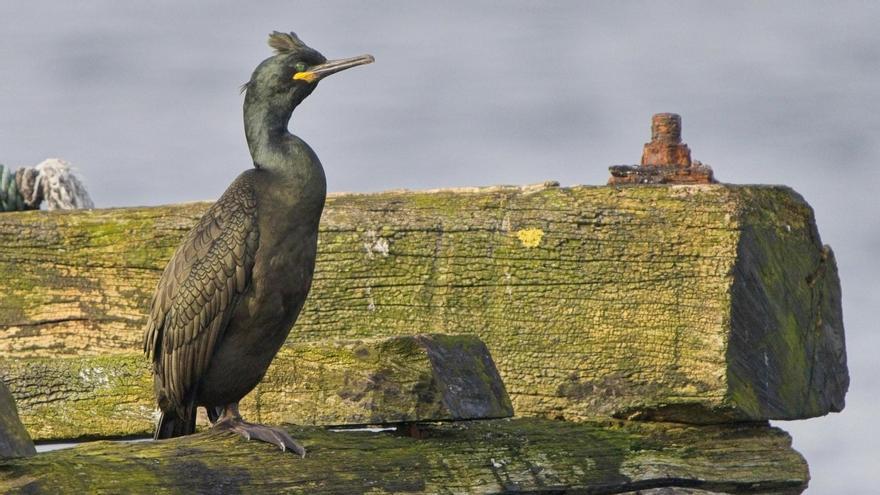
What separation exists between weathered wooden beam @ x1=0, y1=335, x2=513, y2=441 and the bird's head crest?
125 centimetres

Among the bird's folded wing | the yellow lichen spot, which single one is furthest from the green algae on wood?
the yellow lichen spot

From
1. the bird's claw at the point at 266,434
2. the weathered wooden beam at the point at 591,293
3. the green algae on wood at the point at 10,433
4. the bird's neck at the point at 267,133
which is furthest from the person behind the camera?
the bird's neck at the point at 267,133

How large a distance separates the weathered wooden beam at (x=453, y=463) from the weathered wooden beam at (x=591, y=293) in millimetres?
112

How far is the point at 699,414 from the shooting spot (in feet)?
15.2

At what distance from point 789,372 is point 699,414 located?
0.37m

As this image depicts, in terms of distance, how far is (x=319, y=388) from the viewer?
4.33 metres

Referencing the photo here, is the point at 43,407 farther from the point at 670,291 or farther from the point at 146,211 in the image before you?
the point at 670,291

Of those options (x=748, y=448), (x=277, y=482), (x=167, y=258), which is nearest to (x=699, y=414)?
(x=748, y=448)

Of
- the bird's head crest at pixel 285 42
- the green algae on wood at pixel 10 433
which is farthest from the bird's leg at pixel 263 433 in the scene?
the bird's head crest at pixel 285 42

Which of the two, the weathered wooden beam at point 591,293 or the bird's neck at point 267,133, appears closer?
the weathered wooden beam at point 591,293

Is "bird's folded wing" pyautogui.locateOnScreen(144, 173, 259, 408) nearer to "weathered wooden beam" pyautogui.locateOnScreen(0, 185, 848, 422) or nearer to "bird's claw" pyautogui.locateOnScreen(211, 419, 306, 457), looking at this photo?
"weathered wooden beam" pyautogui.locateOnScreen(0, 185, 848, 422)

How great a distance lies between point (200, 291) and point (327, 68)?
0.89 meters

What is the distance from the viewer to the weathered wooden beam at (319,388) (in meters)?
4.21

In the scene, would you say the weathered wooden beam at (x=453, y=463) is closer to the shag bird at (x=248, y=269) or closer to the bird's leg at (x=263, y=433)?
the bird's leg at (x=263, y=433)
